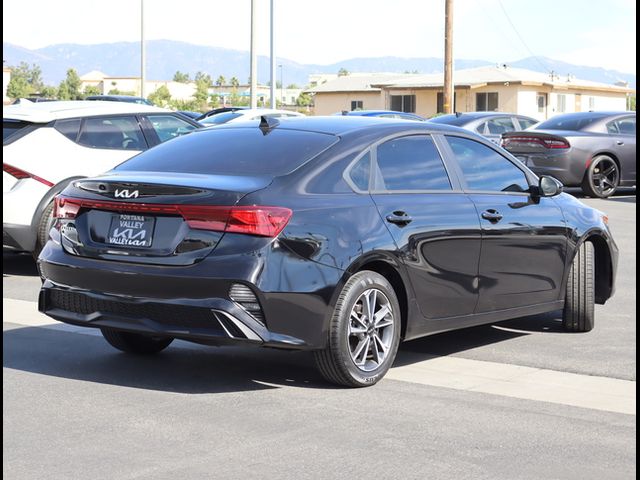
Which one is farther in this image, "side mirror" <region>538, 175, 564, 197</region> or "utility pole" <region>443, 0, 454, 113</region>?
"utility pole" <region>443, 0, 454, 113</region>

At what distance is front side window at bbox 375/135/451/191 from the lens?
7743 mm

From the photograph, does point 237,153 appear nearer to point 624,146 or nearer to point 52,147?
point 52,147

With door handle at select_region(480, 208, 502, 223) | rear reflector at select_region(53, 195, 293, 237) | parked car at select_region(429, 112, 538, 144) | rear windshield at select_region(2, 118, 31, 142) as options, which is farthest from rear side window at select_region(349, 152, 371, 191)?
parked car at select_region(429, 112, 538, 144)

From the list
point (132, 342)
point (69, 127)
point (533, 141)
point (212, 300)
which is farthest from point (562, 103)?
point (212, 300)

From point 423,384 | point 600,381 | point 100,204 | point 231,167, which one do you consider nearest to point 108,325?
point 100,204

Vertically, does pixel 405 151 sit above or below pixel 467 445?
above

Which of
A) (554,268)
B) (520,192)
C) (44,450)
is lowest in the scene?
(44,450)

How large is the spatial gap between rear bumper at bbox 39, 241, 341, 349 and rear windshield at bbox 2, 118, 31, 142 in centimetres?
525

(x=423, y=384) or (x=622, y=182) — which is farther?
(x=622, y=182)

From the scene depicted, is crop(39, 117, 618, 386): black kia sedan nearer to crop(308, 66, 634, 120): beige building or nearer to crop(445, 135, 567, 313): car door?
crop(445, 135, 567, 313): car door

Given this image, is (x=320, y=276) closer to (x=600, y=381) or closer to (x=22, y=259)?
(x=600, y=381)

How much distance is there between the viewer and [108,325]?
7.10 metres

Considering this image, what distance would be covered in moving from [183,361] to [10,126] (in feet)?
16.4

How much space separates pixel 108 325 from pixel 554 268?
11.2 ft
